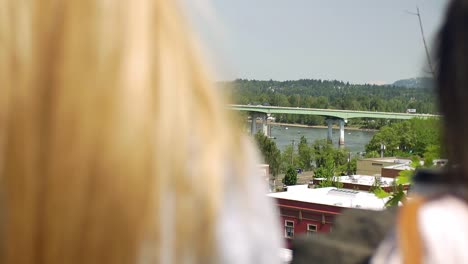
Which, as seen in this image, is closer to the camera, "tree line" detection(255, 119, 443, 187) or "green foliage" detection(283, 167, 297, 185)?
"tree line" detection(255, 119, 443, 187)

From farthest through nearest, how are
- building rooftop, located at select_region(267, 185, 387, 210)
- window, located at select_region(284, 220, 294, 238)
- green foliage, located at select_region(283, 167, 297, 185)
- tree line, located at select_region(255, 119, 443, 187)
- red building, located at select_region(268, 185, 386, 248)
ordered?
green foliage, located at select_region(283, 167, 297, 185) < tree line, located at select_region(255, 119, 443, 187) < window, located at select_region(284, 220, 294, 238) < building rooftop, located at select_region(267, 185, 387, 210) < red building, located at select_region(268, 185, 386, 248)

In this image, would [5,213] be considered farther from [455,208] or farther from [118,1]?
[455,208]

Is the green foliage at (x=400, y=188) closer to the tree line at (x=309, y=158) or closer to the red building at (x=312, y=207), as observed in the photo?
the red building at (x=312, y=207)

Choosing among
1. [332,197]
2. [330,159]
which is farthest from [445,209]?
[330,159]

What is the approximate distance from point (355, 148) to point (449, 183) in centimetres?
6817

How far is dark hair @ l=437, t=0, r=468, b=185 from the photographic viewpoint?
0.65 metres

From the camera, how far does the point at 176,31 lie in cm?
66

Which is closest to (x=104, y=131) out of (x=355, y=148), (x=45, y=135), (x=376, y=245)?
(x=45, y=135)

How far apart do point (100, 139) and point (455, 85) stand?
30cm

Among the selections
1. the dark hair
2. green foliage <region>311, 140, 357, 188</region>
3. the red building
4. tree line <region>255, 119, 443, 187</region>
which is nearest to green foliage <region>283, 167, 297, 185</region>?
tree line <region>255, 119, 443, 187</region>

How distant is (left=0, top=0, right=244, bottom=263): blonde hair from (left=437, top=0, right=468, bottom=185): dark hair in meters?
0.20

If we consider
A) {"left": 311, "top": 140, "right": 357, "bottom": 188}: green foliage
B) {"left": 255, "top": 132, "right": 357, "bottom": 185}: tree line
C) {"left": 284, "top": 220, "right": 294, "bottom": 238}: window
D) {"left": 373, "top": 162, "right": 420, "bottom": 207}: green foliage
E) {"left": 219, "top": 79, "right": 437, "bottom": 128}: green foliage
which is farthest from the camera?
{"left": 219, "top": 79, "right": 437, "bottom": 128}: green foliage

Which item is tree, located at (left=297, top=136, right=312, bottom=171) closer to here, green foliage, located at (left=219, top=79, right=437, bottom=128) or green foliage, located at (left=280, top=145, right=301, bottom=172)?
green foliage, located at (left=280, top=145, right=301, bottom=172)

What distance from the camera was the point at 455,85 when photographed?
66cm
